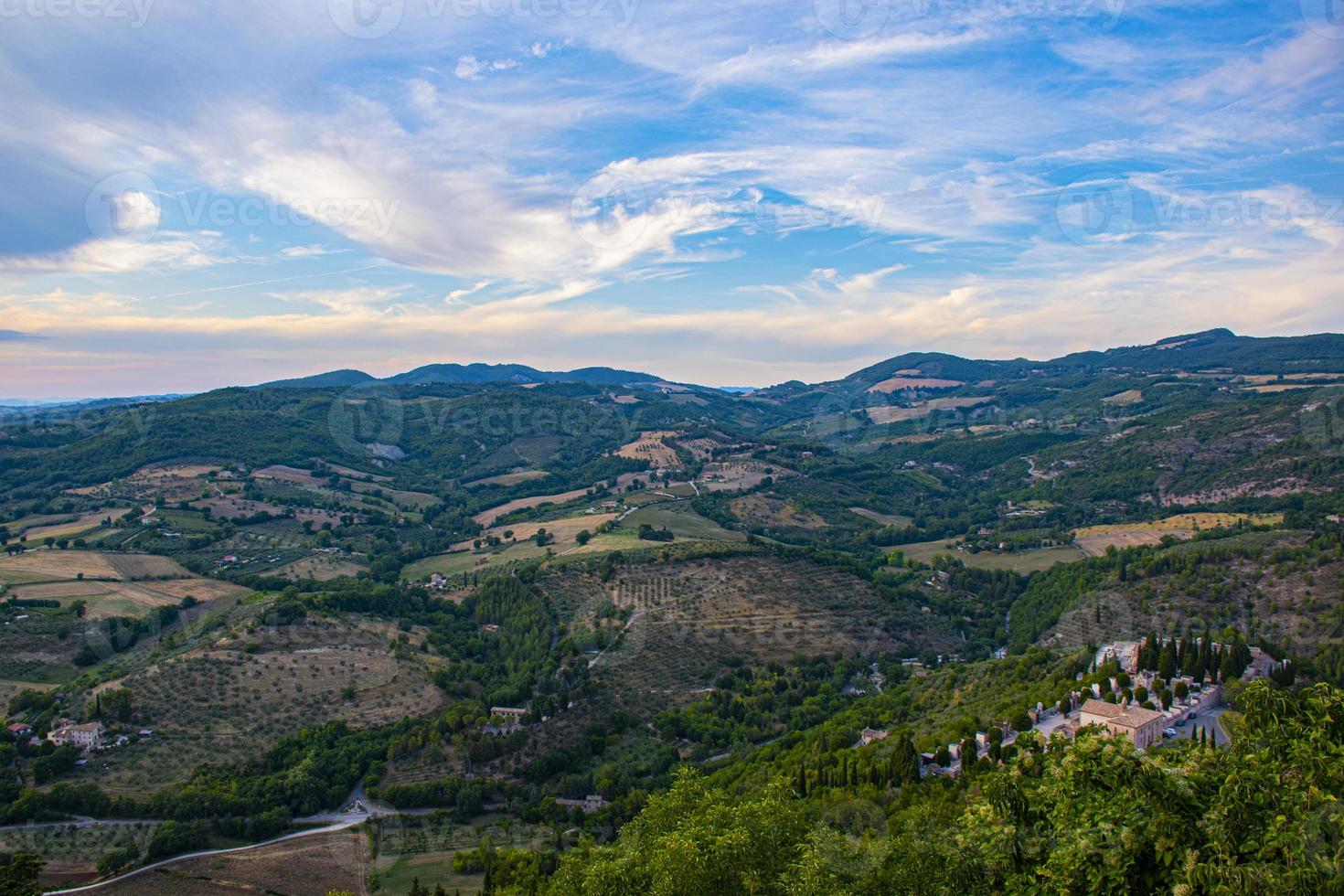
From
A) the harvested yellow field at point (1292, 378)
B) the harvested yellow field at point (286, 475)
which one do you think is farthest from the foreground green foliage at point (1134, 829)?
the harvested yellow field at point (1292, 378)

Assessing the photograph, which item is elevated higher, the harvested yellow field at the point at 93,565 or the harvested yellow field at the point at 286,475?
the harvested yellow field at the point at 286,475

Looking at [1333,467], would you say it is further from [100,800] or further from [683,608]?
[100,800]

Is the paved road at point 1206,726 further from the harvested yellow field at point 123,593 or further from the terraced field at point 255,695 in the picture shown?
the harvested yellow field at point 123,593

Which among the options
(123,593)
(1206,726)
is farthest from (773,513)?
(1206,726)

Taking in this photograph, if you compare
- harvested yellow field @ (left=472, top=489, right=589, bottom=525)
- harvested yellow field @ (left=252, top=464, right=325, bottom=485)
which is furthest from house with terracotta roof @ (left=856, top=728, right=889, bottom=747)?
harvested yellow field @ (left=252, top=464, right=325, bottom=485)

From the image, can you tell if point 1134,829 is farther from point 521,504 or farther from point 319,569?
point 521,504

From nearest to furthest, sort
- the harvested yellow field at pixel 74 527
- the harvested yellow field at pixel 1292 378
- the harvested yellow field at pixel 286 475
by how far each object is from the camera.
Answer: the harvested yellow field at pixel 74 527 → the harvested yellow field at pixel 286 475 → the harvested yellow field at pixel 1292 378

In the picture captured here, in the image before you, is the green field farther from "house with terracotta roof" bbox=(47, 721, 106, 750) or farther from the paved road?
the paved road
